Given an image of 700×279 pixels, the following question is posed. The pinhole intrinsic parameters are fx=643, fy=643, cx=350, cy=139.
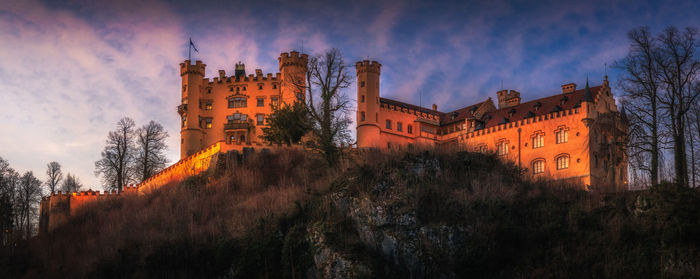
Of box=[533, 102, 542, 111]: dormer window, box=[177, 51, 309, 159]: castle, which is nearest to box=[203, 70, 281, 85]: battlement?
box=[177, 51, 309, 159]: castle

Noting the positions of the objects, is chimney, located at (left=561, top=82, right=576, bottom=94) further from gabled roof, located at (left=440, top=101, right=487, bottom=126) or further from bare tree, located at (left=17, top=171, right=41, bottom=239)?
bare tree, located at (left=17, top=171, right=41, bottom=239)

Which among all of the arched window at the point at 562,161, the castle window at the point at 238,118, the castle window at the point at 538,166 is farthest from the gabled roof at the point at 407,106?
the arched window at the point at 562,161

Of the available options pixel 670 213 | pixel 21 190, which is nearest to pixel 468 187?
pixel 670 213

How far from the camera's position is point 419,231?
2684 cm

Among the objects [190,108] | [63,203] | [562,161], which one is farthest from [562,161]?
[63,203]

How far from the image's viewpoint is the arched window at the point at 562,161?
179 feet

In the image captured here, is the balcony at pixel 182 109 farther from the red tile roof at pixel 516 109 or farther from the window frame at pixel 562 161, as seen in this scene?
the window frame at pixel 562 161

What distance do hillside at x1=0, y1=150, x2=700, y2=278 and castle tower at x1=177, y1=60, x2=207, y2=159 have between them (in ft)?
94.3

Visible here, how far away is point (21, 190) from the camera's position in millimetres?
60562

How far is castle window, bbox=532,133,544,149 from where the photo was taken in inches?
2249

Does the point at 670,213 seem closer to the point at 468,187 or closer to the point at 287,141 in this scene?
the point at 468,187

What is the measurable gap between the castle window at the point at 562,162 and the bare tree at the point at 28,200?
47.3 m

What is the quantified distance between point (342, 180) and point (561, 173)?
1183 inches

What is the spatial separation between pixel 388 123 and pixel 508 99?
13.7m
